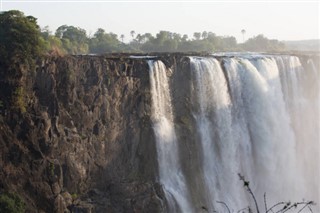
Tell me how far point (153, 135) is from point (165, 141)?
861 millimetres

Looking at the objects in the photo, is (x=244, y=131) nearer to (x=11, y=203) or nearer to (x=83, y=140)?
(x=83, y=140)

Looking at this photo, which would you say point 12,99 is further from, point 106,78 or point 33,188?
point 106,78

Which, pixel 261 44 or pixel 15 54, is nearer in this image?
pixel 15 54

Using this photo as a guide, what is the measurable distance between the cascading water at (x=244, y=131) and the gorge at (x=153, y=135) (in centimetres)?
7

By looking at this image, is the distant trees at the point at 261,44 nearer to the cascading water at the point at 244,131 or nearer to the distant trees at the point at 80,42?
the distant trees at the point at 80,42

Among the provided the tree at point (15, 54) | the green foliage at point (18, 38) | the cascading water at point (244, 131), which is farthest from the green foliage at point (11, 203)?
the cascading water at point (244, 131)

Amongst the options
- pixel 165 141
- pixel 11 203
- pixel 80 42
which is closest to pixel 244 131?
pixel 165 141

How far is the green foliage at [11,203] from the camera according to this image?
19.0 metres

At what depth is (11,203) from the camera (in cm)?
1923

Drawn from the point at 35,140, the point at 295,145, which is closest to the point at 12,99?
the point at 35,140

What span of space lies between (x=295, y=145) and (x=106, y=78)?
15.6m

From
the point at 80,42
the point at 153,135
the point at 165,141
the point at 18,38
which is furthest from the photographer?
the point at 80,42

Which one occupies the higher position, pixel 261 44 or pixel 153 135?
pixel 261 44

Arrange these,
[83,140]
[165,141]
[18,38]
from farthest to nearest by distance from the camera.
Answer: [165,141]
[83,140]
[18,38]
